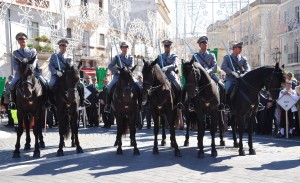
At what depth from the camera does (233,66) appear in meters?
11.3

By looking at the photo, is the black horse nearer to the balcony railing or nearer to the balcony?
the balcony

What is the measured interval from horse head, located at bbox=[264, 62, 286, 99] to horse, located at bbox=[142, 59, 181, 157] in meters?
2.59

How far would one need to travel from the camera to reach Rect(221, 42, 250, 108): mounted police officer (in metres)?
11.0

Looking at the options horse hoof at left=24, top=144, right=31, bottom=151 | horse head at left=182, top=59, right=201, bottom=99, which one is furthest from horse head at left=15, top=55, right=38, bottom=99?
horse head at left=182, top=59, right=201, bottom=99

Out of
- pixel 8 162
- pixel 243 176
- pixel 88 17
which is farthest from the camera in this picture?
pixel 88 17

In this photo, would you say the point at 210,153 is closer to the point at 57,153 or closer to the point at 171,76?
the point at 171,76

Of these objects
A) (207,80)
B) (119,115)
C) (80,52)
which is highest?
(80,52)

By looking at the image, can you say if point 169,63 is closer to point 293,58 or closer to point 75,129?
point 75,129

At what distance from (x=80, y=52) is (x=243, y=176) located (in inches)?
1332

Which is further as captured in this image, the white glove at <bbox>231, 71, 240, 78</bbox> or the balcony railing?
the balcony railing

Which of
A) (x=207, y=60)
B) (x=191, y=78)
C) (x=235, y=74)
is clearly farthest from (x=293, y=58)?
(x=191, y=78)

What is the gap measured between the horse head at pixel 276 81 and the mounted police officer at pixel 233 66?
117 cm

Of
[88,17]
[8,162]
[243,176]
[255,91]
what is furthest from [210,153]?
[88,17]

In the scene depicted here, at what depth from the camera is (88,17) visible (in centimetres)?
3831
